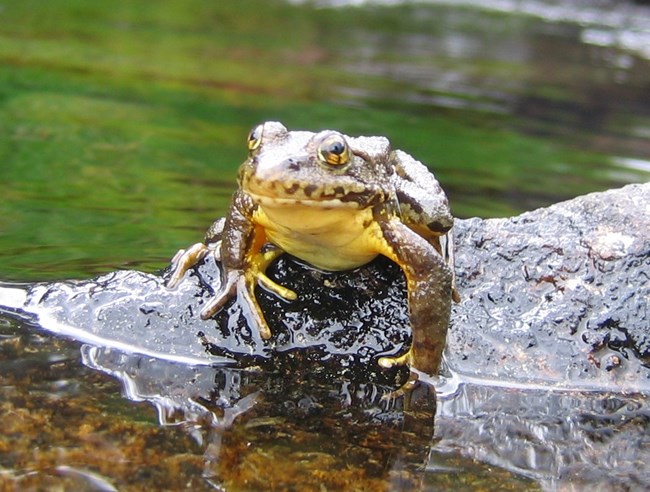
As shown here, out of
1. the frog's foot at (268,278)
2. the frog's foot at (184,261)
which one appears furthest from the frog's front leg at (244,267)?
the frog's foot at (184,261)

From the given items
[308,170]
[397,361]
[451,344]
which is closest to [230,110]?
[451,344]

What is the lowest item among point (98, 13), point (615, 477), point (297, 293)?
point (615, 477)

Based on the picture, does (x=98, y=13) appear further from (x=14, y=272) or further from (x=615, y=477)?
(x=615, y=477)

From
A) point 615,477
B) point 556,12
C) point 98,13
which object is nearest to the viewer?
point 615,477

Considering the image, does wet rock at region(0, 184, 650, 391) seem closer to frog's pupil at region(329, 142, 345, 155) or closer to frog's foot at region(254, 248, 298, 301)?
frog's foot at region(254, 248, 298, 301)

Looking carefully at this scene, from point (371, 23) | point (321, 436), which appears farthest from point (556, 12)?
point (321, 436)

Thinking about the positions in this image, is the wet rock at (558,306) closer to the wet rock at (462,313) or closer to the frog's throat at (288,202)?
the wet rock at (462,313)
